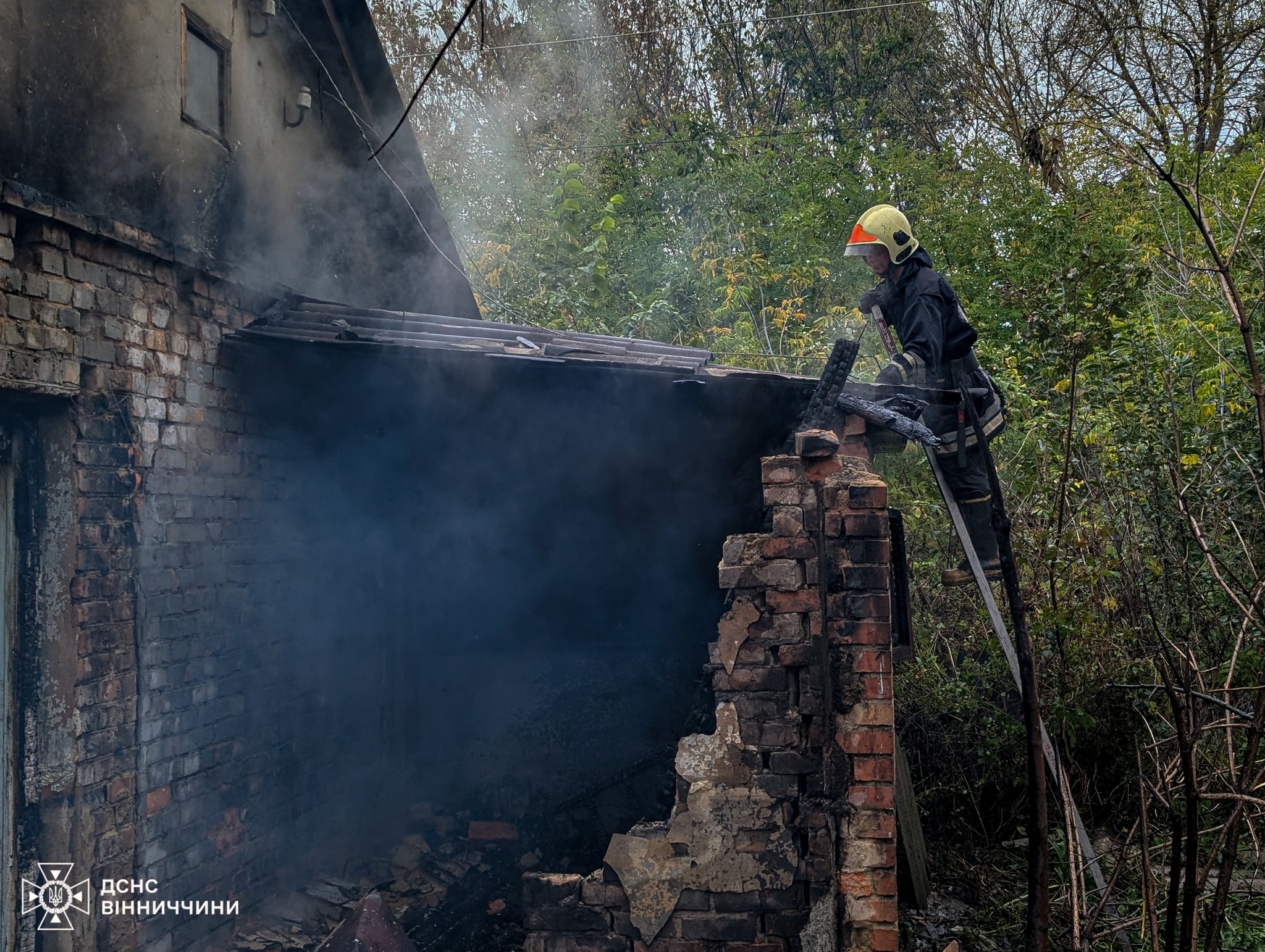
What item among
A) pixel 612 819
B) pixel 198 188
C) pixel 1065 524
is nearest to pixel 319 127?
pixel 198 188

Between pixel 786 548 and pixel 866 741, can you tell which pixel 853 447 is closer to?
pixel 786 548

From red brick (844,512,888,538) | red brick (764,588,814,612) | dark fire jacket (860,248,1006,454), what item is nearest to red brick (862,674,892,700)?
red brick (764,588,814,612)

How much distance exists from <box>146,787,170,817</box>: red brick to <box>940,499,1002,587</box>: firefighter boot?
4.08m

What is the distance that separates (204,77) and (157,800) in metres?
3.66

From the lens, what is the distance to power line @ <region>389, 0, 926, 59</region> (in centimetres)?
1437

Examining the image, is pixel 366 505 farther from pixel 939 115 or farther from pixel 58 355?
pixel 939 115

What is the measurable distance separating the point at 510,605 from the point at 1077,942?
3579mm

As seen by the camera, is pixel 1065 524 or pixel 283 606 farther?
pixel 1065 524

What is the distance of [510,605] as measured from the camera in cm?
559

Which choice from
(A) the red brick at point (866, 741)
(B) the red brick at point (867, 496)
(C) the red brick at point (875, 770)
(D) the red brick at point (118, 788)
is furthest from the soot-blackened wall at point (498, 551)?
(D) the red brick at point (118, 788)

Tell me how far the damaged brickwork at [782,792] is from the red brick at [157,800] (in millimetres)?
1672

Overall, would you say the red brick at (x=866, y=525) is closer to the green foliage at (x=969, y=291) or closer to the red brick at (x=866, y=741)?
the red brick at (x=866, y=741)

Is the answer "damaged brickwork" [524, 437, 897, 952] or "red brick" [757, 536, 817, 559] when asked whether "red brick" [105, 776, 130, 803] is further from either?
"red brick" [757, 536, 817, 559]

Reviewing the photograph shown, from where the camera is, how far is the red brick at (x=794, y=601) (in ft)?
12.8
